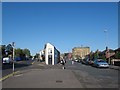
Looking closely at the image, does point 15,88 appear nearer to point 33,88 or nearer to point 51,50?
point 33,88

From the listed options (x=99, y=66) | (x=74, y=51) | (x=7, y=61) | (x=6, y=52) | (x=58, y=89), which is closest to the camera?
(x=58, y=89)

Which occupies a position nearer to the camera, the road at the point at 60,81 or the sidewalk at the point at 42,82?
the sidewalk at the point at 42,82

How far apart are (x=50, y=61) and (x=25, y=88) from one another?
151 feet

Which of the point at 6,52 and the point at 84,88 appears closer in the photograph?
the point at 84,88

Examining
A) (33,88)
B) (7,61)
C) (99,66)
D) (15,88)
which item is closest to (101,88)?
(33,88)

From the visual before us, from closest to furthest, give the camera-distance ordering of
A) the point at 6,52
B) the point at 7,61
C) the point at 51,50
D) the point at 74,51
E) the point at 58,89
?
the point at 58,89 → the point at 51,50 → the point at 7,61 → the point at 6,52 → the point at 74,51

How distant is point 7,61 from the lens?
231ft

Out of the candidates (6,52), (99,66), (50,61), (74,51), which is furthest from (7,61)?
(74,51)

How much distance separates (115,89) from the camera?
14109 millimetres

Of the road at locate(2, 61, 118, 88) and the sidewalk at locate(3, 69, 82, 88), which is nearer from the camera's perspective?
the sidewalk at locate(3, 69, 82, 88)

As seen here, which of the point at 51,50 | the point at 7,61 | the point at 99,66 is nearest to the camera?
the point at 99,66

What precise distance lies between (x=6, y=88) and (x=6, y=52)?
107352mm

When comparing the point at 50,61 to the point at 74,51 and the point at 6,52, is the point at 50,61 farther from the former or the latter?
the point at 74,51

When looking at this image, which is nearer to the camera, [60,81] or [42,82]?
[42,82]
